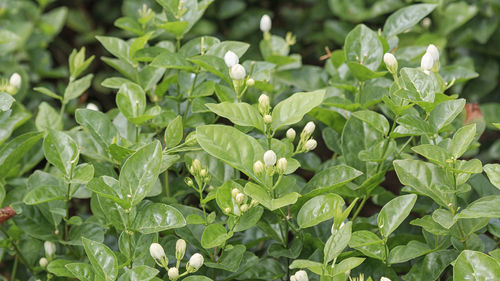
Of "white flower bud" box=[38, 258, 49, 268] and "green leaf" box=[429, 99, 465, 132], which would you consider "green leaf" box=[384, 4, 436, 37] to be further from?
"white flower bud" box=[38, 258, 49, 268]

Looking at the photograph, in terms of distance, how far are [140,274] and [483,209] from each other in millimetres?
496

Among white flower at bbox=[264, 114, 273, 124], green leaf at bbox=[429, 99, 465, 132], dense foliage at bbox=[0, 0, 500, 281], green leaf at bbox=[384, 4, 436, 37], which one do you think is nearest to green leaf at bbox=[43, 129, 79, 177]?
dense foliage at bbox=[0, 0, 500, 281]

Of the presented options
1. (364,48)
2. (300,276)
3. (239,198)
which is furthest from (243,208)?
(364,48)

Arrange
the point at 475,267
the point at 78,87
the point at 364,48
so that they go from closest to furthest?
the point at 475,267
the point at 364,48
the point at 78,87

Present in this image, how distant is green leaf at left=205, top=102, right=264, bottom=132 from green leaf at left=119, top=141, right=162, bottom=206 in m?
0.11

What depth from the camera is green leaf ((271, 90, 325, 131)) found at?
94 cm

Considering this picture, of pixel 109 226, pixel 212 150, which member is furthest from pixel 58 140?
pixel 212 150

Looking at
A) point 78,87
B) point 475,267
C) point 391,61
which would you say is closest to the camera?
point 475,267

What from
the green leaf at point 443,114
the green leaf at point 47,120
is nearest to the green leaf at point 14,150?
the green leaf at point 47,120

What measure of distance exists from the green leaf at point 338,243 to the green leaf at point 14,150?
1.92 feet

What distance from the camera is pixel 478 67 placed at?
211 cm

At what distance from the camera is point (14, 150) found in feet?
3.62

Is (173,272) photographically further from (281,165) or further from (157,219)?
(281,165)

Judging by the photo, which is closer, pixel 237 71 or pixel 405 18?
pixel 237 71
